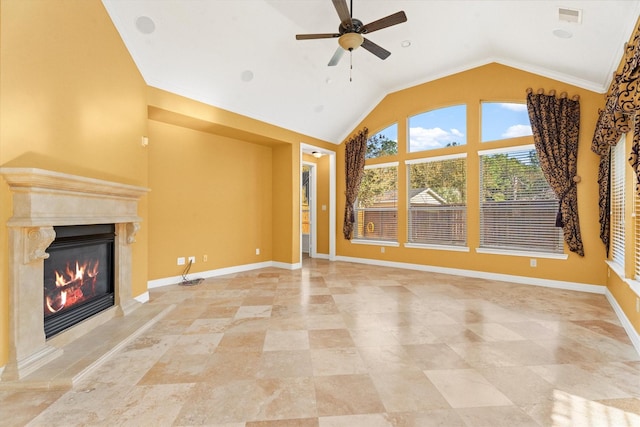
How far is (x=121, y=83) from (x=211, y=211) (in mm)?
2564

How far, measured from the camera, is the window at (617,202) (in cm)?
350

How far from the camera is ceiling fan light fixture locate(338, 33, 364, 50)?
3.30 metres

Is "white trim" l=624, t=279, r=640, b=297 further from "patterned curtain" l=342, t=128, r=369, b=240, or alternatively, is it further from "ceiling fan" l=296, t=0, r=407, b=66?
"patterned curtain" l=342, t=128, r=369, b=240

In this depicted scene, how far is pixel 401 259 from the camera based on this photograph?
6.26 m

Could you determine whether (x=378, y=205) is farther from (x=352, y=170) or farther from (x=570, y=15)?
(x=570, y=15)

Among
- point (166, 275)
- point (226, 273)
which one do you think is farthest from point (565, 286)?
point (166, 275)

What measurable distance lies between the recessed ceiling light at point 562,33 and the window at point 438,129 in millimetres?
1945

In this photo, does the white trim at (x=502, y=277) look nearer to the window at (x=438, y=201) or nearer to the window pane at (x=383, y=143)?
the window at (x=438, y=201)

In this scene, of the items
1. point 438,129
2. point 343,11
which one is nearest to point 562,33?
point 438,129

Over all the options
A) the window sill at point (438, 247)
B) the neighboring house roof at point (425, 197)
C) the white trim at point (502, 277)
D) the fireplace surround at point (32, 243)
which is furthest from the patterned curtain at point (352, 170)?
the fireplace surround at point (32, 243)

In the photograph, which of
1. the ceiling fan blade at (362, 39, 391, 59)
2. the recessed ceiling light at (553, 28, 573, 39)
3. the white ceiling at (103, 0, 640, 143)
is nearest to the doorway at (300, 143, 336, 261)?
the white ceiling at (103, 0, 640, 143)

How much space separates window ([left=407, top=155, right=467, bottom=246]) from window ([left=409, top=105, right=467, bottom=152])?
0.32m

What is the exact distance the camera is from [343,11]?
299cm

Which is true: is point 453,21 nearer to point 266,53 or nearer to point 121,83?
point 266,53
